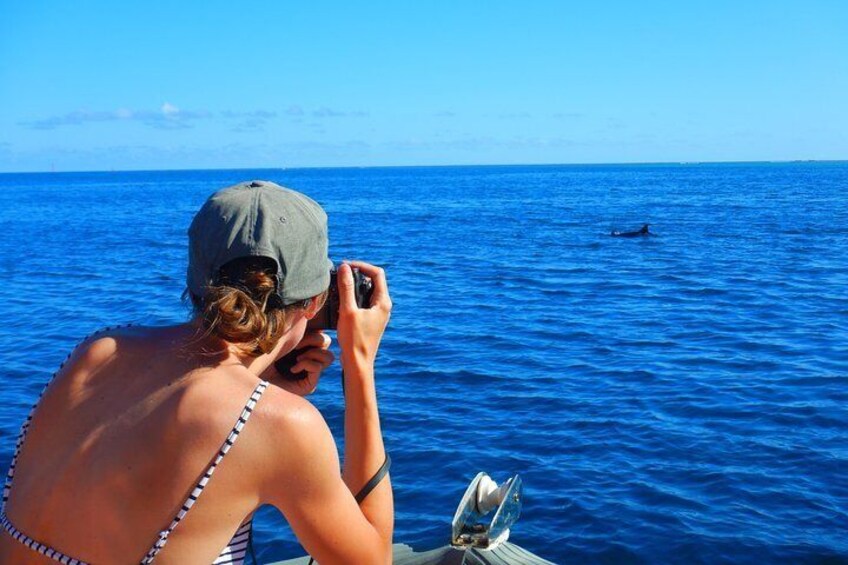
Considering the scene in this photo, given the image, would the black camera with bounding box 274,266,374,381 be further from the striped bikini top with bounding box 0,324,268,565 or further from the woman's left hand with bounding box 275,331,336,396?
the striped bikini top with bounding box 0,324,268,565

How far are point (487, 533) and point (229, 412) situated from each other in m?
3.23

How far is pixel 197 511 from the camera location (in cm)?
192

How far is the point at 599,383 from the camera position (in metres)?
12.3

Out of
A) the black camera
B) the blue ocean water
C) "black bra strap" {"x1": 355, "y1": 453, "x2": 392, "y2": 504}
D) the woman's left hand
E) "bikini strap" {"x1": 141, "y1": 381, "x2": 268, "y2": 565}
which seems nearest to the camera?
"bikini strap" {"x1": 141, "y1": 381, "x2": 268, "y2": 565}

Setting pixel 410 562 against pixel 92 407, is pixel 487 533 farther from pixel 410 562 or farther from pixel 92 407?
pixel 92 407

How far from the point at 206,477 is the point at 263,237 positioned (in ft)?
1.70

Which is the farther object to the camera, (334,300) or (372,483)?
(334,300)

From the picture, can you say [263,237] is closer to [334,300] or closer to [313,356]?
[334,300]

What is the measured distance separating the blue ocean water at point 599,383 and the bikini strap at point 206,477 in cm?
340

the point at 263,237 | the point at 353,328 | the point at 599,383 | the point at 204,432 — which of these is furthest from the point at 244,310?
the point at 599,383

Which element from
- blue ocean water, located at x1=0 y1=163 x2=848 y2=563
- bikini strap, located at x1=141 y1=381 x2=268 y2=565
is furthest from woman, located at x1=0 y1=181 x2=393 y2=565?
blue ocean water, located at x1=0 y1=163 x2=848 y2=563

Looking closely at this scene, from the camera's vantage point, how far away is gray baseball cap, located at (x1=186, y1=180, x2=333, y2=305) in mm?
1960

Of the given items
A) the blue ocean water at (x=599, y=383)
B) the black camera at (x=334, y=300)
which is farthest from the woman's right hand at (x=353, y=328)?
the blue ocean water at (x=599, y=383)

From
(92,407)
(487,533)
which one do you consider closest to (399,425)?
(487,533)
